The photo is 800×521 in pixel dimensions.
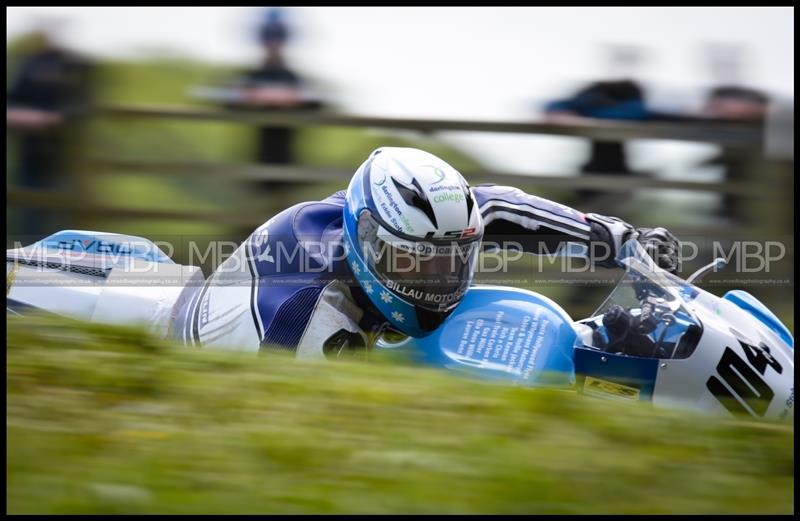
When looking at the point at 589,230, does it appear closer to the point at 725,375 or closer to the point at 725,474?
the point at 725,375

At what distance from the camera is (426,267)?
3.61 m

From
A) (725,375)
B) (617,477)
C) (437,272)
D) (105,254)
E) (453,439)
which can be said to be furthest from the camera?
(105,254)

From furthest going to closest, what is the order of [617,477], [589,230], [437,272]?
[589,230] → [437,272] → [617,477]

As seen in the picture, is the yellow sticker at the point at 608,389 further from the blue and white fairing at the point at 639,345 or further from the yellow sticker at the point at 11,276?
the yellow sticker at the point at 11,276

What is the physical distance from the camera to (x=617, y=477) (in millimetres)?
2094

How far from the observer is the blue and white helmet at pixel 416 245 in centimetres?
359

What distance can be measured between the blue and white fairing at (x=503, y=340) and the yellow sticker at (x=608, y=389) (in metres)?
0.06

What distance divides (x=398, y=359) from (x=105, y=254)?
6.17ft

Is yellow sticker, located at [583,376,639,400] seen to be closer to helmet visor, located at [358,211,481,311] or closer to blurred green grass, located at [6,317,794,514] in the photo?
helmet visor, located at [358,211,481,311]

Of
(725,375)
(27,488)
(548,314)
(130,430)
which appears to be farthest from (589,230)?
(27,488)

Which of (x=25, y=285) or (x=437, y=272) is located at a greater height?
(x=437, y=272)

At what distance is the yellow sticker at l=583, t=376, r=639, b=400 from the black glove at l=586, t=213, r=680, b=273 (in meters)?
0.62

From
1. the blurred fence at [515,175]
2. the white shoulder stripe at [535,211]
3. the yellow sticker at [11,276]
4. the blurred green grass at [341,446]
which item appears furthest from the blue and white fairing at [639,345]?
the blurred fence at [515,175]

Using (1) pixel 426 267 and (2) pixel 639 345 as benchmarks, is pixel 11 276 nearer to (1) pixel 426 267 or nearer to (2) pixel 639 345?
(1) pixel 426 267
